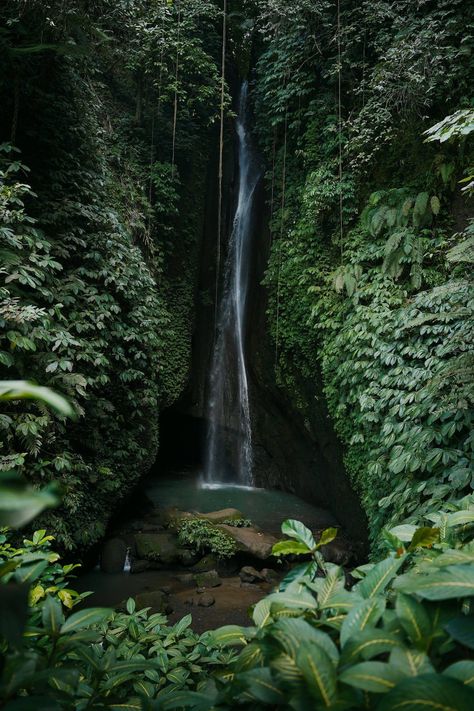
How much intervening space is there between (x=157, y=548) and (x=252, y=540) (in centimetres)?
146

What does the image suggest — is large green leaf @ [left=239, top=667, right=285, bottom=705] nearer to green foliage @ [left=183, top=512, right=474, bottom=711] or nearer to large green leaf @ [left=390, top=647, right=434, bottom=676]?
green foliage @ [left=183, top=512, right=474, bottom=711]

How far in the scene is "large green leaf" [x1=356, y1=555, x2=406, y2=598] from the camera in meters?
1.23

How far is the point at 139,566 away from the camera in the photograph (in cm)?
634

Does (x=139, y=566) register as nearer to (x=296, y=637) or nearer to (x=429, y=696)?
(x=296, y=637)

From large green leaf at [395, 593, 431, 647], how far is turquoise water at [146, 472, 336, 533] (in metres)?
6.98

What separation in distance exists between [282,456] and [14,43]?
8.99m

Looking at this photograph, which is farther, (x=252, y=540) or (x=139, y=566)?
(x=252, y=540)

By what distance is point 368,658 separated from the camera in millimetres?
982

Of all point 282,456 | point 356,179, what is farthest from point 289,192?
point 282,456

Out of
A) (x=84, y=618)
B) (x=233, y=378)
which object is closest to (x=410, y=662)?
(x=84, y=618)

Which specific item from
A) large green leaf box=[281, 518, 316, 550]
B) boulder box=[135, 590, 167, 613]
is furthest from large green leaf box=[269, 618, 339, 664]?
boulder box=[135, 590, 167, 613]

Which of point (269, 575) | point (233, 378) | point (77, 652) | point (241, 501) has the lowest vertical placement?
point (269, 575)

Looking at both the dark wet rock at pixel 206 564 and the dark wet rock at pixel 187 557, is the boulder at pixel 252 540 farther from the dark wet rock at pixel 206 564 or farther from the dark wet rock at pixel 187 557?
the dark wet rock at pixel 187 557

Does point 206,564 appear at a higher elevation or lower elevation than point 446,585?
lower
